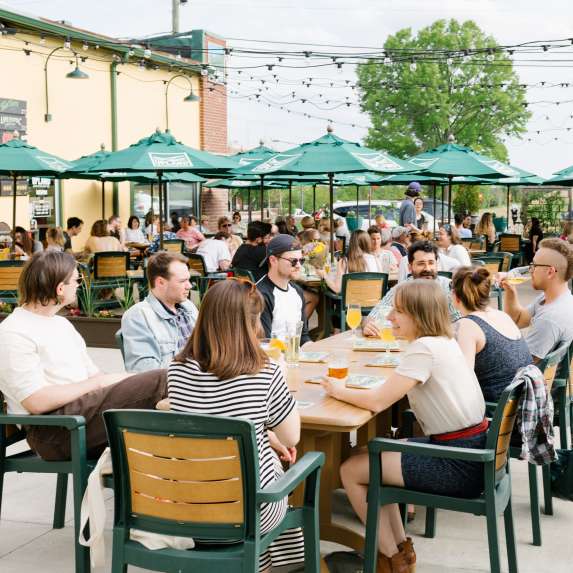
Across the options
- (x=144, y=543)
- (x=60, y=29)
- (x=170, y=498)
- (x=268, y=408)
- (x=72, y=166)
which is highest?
(x=60, y=29)

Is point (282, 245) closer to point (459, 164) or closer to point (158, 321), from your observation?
point (158, 321)

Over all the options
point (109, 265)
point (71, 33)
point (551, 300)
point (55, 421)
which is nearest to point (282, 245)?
point (551, 300)

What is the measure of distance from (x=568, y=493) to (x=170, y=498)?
2574 mm

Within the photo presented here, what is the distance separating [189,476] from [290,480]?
1.12ft

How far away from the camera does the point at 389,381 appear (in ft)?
11.1

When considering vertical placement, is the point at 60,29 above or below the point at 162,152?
above

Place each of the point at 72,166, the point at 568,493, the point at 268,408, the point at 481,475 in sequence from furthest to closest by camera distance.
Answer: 1. the point at 72,166
2. the point at 568,493
3. the point at 481,475
4. the point at 268,408

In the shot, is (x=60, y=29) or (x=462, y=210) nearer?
(x=60, y=29)

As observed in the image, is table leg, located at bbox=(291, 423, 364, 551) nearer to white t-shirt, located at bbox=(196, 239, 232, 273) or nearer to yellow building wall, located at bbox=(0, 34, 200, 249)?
white t-shirt, located at bbox=(196, 239, 232, 273)

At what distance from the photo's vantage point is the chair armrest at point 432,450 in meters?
3.10

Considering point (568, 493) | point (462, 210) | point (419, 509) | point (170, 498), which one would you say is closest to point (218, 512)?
point (170, 498)

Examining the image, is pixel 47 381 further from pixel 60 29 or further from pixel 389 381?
pixel 60 29

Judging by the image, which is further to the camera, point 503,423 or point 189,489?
point 503,423

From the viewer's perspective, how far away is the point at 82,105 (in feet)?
56.8
